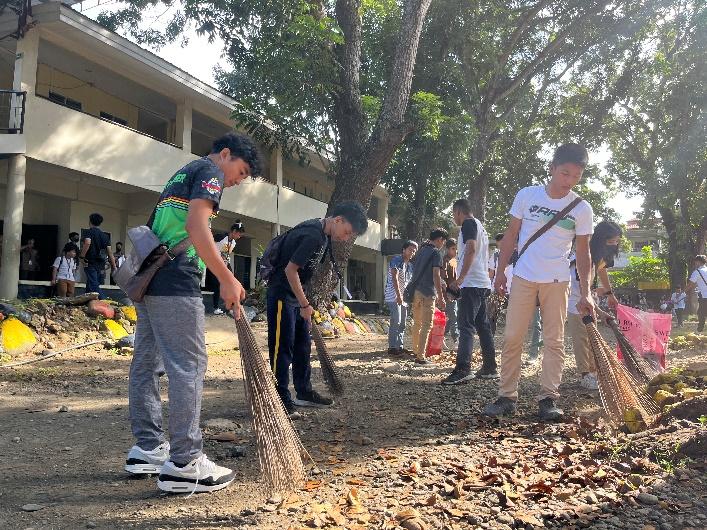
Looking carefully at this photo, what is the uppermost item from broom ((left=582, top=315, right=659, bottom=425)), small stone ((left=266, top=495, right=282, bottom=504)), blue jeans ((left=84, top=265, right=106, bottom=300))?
blue jeans ((left=84, top=265, right=106, bottom=300))

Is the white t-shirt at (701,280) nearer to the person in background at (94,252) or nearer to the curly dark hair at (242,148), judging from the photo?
the person in background at (94,252)

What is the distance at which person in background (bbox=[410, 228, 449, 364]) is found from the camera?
7.68 m

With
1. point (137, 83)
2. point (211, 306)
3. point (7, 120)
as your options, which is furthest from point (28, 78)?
point (211, 306)

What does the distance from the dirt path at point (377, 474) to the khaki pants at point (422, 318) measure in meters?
2.48

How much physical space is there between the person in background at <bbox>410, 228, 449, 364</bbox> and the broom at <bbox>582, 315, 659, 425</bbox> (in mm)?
3361

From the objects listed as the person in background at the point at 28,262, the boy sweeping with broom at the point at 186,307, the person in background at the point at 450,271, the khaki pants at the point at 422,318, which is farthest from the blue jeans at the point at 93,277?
the boy sweeping with broom at the point at 186,307

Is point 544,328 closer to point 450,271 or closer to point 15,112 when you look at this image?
point 450,271

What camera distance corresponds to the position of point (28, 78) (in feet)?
34.9

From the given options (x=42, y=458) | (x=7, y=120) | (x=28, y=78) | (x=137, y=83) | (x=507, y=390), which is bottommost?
(x=42, y=458)

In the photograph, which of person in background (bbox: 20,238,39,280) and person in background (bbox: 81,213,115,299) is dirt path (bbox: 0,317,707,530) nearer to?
person in background (bbox: 81,213,115,299)

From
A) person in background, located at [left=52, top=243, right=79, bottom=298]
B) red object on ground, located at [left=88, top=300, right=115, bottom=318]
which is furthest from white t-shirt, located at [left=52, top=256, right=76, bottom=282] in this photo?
red object on ground, located at [left=88, top=300, right=115, bottom=318]

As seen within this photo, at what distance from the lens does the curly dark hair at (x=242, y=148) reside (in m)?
3.06

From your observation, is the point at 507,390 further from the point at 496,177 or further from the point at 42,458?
the point at 496,177

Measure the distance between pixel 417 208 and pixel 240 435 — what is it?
15.6 metres
